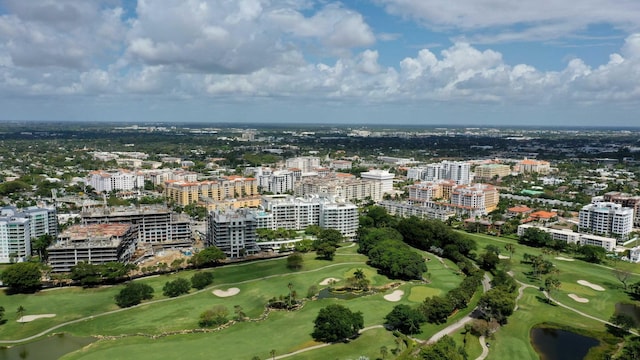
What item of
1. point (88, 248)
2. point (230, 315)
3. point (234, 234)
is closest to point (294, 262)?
point (234, 234)

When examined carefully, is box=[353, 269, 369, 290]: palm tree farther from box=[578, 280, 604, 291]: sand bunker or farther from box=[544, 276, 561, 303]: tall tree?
box=[578, 280, 604, 291]: sand bunker

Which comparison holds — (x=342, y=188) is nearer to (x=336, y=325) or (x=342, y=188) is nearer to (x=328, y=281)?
(x=328, y=281)

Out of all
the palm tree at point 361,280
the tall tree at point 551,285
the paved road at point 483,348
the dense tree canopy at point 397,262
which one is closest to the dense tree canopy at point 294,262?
the palm tree at point 361,280

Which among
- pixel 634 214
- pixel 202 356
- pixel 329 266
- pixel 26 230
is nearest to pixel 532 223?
pixel 634 214

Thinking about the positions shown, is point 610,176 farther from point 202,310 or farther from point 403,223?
point 202,310

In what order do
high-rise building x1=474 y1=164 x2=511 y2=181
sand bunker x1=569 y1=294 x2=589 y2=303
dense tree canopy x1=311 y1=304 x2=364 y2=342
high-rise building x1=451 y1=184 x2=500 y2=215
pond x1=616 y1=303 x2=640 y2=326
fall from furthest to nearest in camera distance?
high-rise building x1=474 y1=164 x2=511 y2=181, high-rise building x1=451 y1=184 x2=500 y2=215, sand bunker x1=569 y1=294 x2=589 y2=303, pond x1=616 y1=303 x2=640 y2=326, dense tree canopy x1=311 y1=304 x2=364 y2=342

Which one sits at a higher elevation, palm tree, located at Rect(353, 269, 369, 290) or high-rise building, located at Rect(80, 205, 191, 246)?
high-rise building, located at Rect(80, 205, 191, 246)

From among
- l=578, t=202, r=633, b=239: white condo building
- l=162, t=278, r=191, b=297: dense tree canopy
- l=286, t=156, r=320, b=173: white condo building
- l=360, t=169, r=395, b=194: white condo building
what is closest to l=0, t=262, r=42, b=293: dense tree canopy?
l=162, t=278, r=191, b=297: dense tree canopy
